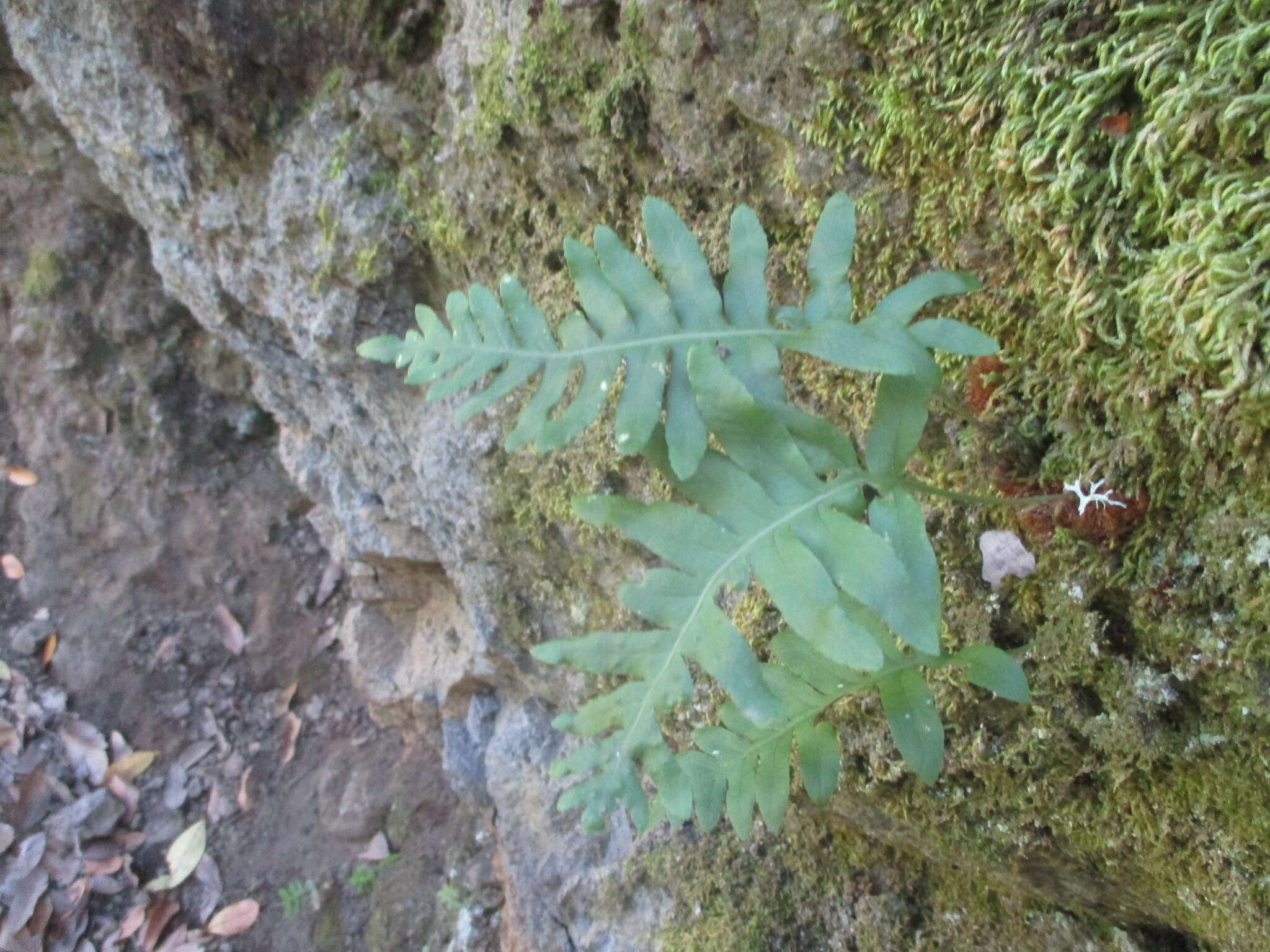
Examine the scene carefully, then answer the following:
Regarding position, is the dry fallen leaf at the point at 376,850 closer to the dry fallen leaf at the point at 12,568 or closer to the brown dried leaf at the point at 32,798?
the brown dried leaf at the point at 32,798

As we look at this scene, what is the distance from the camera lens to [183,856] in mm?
3842

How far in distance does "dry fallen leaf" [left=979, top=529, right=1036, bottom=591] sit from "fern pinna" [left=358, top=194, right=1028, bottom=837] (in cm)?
25

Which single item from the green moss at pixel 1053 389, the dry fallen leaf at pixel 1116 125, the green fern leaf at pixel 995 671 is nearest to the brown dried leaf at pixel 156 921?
the green moss at pixel 1053 389

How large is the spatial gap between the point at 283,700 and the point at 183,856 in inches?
32.2

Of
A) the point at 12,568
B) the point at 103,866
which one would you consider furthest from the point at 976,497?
the point at 12,568

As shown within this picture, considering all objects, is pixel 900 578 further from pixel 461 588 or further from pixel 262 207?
pixel 262 207

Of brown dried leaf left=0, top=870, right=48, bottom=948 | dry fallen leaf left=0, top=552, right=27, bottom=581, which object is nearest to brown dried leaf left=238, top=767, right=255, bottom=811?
brown dried leaf left=0, top=870, right=48, bottom=948

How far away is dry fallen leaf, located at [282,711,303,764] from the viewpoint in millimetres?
4219

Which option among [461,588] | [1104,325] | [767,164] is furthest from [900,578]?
[461,588]

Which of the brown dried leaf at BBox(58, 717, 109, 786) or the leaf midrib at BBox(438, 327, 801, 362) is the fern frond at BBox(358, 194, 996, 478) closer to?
the leaf midrib at BBox(438, 327, 801, 362)

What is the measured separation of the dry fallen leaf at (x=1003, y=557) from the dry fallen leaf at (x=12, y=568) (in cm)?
476

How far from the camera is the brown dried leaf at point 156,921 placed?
3.57 meters

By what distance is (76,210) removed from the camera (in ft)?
13.7

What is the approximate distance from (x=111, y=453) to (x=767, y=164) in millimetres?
4139
